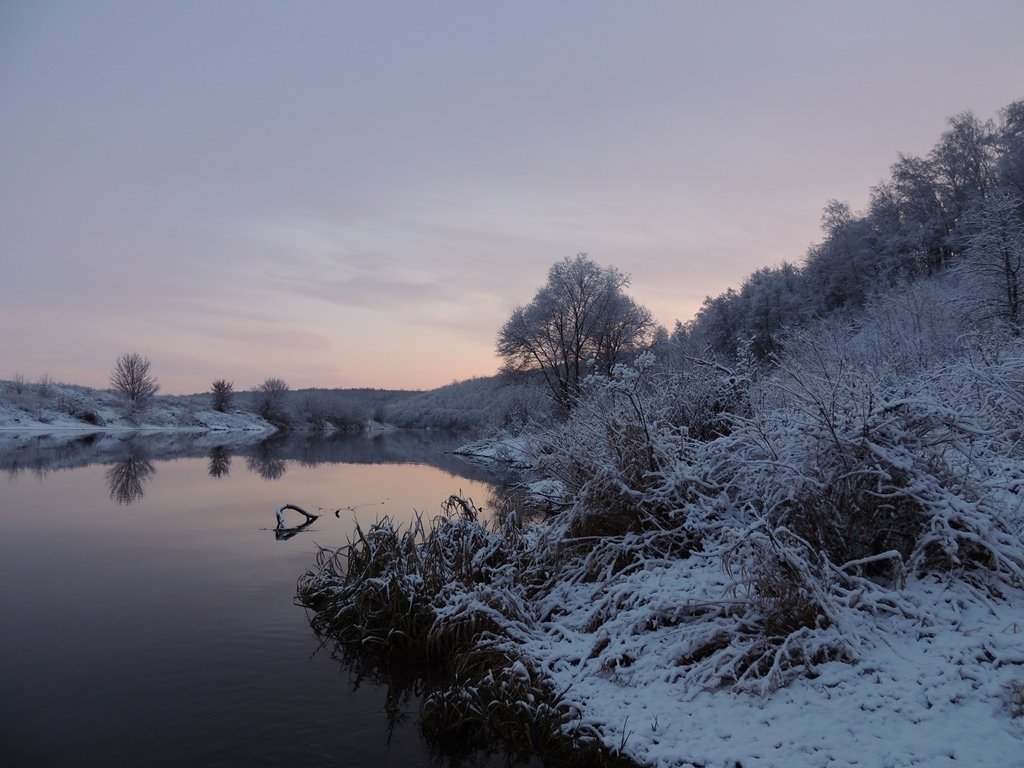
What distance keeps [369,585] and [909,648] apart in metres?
5.48

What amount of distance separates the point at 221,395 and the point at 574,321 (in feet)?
159

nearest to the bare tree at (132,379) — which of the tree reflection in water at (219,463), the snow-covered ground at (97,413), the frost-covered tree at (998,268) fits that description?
the snow-covered ground at (97,413)

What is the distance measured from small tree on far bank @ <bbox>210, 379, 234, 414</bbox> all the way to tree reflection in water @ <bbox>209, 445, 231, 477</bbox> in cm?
3870

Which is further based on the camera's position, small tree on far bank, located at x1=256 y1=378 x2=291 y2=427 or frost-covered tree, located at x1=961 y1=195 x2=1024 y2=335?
small tree on far bank, located at x1=256 y1=378 x2=291 y2=427

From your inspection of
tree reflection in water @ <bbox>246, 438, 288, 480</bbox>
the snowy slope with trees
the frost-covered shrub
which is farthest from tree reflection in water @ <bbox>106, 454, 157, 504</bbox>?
the snowy slope with trees

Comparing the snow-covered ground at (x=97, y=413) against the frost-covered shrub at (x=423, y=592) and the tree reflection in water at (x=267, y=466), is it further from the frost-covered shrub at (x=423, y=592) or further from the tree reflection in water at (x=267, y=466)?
the frost-covered shrub at (x=423, y=592)

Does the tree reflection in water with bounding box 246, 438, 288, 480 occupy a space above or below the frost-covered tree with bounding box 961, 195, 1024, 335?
below

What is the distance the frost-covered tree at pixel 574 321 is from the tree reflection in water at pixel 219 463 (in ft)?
63.5

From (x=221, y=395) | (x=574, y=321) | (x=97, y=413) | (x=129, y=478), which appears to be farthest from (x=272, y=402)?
(x=129, y=478)

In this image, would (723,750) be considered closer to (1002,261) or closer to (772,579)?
(772,579)

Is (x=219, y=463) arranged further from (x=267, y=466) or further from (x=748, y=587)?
(x=748, y=587)

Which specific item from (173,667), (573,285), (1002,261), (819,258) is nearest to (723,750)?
(173,667)

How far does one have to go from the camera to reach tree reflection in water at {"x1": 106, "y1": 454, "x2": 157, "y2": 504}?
55.3 feet

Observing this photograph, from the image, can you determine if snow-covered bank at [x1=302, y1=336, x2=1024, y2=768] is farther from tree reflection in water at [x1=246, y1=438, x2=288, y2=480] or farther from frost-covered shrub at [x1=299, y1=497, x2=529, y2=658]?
tree reflection in water at [x1=246, y1=438, x2=288, y2=480]
